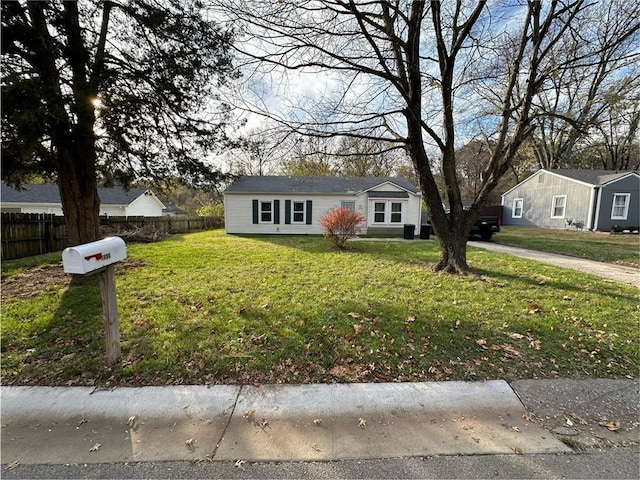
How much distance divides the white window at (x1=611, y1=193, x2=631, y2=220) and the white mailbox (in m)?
24.8

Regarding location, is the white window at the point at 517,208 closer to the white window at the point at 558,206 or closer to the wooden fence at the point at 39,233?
the white window at the point at 558,206

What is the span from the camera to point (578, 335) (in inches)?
138

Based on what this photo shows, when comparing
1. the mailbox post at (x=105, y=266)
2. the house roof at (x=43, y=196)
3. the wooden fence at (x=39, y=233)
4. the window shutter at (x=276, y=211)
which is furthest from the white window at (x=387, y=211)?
the house roof at (x=43, y=196)

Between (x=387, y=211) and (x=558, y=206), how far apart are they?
13065 mm

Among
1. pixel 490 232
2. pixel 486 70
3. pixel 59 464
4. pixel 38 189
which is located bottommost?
pixel 59 464

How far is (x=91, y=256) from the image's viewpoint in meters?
2.36

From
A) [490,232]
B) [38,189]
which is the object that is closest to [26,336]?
[490,232]

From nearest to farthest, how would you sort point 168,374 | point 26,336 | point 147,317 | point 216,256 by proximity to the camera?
point 168,374, point 26,336, point 147,317, point 216,256

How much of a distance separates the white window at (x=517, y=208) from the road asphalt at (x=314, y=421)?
2486 cm

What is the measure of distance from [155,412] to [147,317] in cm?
203

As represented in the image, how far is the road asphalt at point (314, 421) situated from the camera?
1.91 m

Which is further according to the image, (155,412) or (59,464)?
(155,412)

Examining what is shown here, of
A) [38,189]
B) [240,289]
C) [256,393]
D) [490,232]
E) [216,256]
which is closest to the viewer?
[256,393]

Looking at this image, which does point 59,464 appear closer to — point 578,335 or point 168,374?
point 168,374
